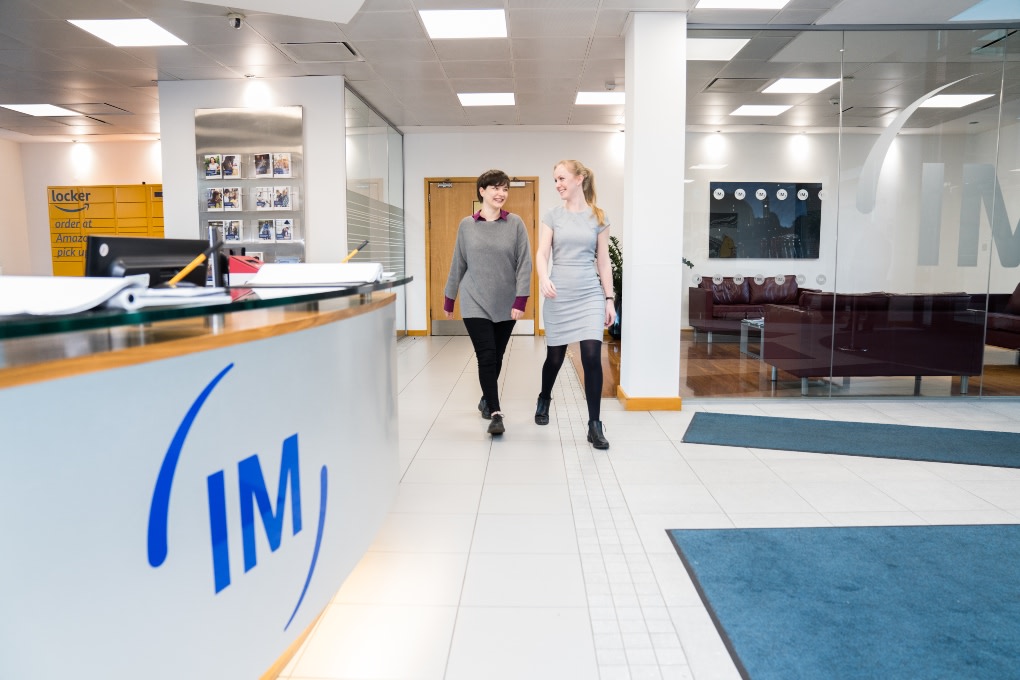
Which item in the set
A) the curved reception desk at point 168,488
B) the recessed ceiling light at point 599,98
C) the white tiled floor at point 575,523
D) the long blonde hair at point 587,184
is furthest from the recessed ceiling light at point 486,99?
the curved reception desk at point 168,488

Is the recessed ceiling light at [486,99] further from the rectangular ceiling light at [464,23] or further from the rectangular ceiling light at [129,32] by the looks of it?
the rectangular ceiling light at [129,32]

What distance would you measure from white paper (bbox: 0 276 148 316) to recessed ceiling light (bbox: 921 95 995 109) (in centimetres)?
587

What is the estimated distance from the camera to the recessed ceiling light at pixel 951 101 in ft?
17.9

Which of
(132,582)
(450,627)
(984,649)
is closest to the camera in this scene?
(132,582)

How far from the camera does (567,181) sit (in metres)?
4.12

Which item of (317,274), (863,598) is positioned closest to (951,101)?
(863,598)

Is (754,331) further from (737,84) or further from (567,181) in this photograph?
(567,181)

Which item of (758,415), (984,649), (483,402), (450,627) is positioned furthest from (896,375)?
(450,627)

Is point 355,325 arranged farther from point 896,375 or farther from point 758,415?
point 896,375

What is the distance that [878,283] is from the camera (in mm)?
5527

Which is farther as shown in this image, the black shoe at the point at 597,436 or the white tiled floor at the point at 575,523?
the black shoe at the point at 597,436

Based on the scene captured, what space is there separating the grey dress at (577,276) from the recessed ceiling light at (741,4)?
1.94m

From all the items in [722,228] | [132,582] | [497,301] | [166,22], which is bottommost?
[132,582]

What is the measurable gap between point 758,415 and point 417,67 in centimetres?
429
